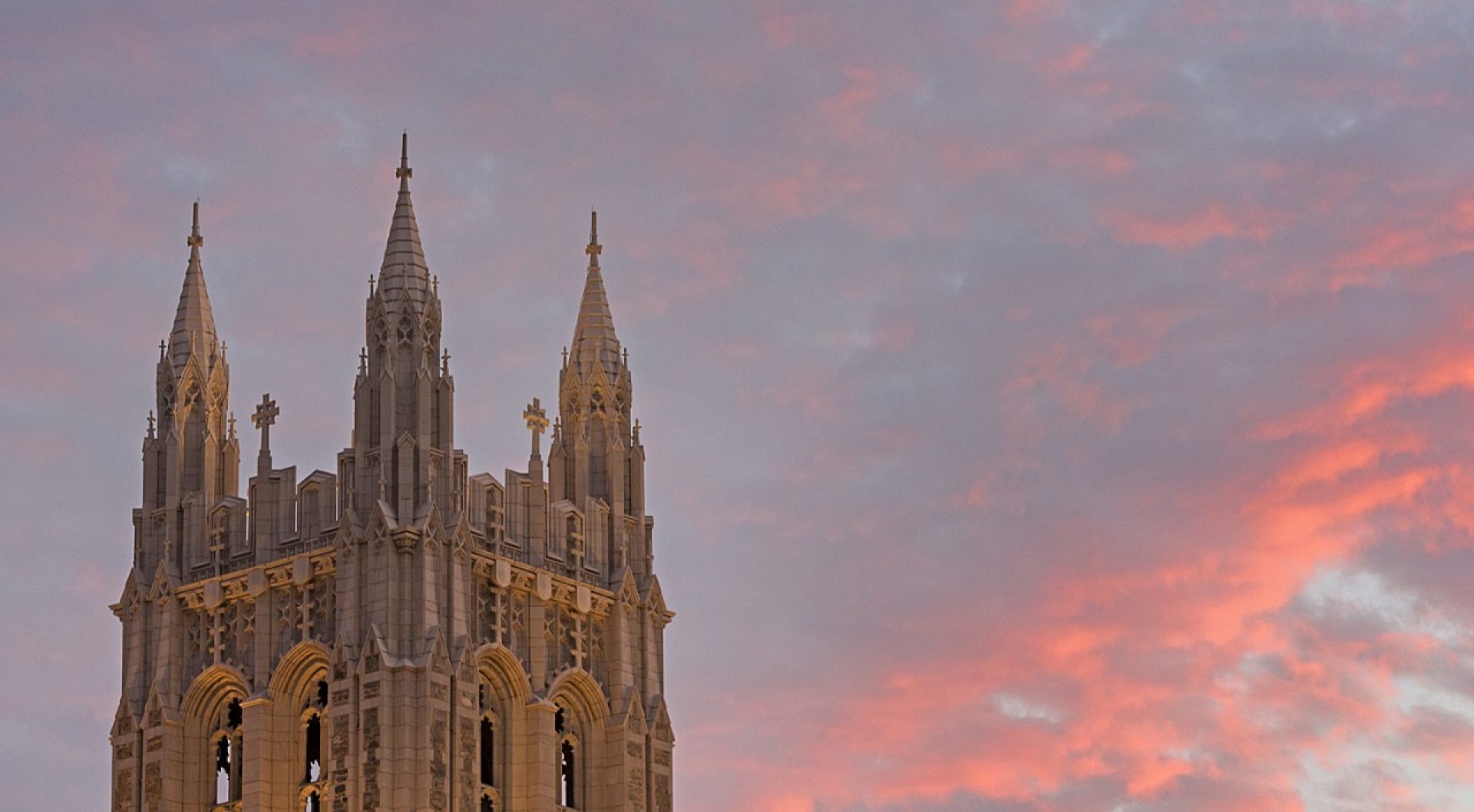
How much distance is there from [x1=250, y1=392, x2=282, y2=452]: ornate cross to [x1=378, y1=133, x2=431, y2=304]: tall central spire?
15.4ft

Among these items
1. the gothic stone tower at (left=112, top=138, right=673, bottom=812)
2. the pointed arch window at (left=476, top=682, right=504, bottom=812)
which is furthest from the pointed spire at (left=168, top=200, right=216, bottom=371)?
the pointed arch window at (left=476, top=682, right=504, bottom=812)

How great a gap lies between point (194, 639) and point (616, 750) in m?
12.0

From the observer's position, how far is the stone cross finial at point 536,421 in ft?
360

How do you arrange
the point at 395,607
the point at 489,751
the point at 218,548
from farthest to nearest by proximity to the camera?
the point at 218,548
the point at 489,751
the point at 395,607

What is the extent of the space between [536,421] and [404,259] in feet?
20.7

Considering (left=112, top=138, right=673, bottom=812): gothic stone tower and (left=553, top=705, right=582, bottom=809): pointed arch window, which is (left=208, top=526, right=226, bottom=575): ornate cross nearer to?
(left=112, top=138, right=673, bottom=812): gothic stone tower

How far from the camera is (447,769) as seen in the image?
334ft

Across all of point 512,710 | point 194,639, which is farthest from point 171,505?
point 512,710

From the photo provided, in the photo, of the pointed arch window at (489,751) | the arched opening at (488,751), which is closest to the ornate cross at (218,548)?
the pointed arch window at (489,751)

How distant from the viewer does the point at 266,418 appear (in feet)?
355

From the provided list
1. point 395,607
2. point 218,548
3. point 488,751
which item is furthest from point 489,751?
point 218,548

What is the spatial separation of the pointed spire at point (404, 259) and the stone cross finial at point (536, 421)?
5.37m

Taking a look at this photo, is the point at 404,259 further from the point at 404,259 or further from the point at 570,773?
the point at 570,773

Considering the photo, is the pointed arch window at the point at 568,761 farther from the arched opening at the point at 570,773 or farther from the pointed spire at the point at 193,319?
the pointed spire at the point at 193,319
